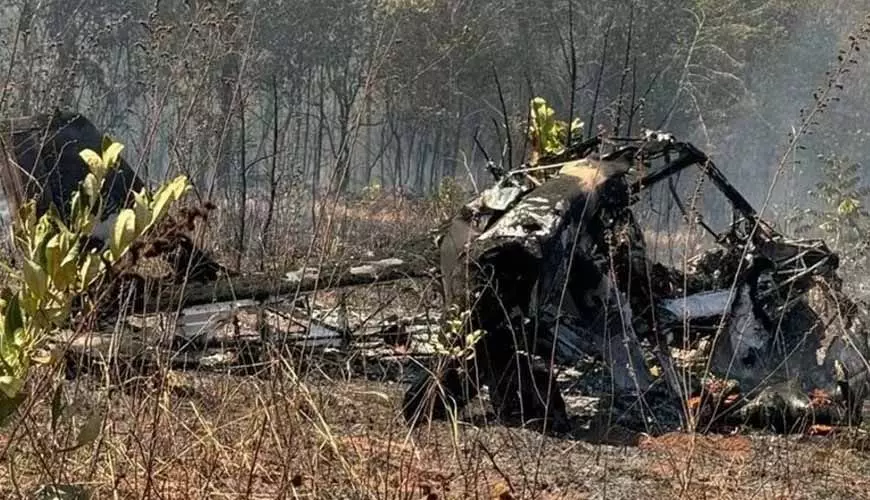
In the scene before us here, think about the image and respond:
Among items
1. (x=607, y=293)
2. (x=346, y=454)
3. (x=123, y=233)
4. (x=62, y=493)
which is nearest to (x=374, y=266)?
(x=607, y=293)

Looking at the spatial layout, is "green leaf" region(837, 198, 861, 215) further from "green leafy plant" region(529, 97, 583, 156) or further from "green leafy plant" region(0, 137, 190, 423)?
"green leafy plant" region(0, 137, 190, 423)

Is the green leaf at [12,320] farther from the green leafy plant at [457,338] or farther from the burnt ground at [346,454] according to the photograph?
the green leafy plant at [457,338]

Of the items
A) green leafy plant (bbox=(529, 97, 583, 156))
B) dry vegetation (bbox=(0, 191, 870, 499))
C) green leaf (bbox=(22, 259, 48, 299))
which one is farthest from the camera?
green leafy plant (bbox=(529, 97, 583, 156))

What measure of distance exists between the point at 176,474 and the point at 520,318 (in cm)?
201

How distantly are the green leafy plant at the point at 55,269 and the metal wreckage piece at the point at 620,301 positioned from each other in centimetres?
204

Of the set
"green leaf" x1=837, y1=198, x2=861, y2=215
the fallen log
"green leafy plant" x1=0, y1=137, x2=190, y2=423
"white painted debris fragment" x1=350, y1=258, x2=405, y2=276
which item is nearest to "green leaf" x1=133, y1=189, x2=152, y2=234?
"green leafy plant" x1=0, y1=137, x2=190, y2=423

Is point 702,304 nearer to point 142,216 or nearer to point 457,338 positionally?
point 457,338

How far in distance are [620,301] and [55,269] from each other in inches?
132

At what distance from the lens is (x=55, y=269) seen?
1.71m

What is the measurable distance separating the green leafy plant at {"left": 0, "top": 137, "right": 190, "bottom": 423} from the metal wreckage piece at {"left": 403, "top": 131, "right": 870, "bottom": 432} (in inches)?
80.4

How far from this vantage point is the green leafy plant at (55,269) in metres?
1.71

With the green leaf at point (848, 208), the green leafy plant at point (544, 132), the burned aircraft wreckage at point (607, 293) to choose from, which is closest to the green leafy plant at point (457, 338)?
the burned aircraft wreckage at point (607, 293)

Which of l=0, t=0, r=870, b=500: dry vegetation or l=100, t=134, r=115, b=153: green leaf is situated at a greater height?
l=100, t=134, r=115, b=153: green leaf

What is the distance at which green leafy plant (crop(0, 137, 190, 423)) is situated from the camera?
1711mm
